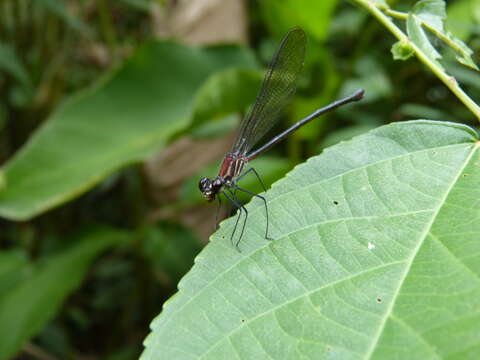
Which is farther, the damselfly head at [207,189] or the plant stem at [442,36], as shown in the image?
the damselfly head at [207,189]

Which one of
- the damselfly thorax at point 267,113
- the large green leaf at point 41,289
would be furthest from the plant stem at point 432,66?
the large green leaf at point 41,289

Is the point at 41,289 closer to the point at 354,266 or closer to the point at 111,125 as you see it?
the point at 111,125

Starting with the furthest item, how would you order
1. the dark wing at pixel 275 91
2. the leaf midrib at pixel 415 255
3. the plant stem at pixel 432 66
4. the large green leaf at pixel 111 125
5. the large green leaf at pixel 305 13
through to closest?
the large green leaf at pixel 305 13 → the large green leaf at pixel 111 125 → the dark wing at pixel 275 91 → the plant stem at pixel 432 66 → the leaf midrib at pixel 415 255

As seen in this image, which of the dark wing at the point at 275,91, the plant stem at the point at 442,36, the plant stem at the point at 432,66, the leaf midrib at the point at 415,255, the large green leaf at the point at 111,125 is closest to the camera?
the leaf midrib at the point at 415,255

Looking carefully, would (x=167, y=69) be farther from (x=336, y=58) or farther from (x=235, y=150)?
(x=336, y=58)

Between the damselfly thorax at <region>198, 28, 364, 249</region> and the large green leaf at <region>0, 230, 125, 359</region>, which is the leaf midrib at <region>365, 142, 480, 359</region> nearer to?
the damselfly thorax at <region>198, 28, 364, 249</region>

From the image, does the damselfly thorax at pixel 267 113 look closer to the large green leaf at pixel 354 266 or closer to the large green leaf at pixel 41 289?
the large green leaf at pixel 354 266

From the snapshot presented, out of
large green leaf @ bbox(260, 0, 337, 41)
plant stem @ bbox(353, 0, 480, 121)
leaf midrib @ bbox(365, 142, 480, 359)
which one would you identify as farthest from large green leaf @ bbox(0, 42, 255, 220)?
leaf midrib @ bbox(365, 142, 480, 359)
